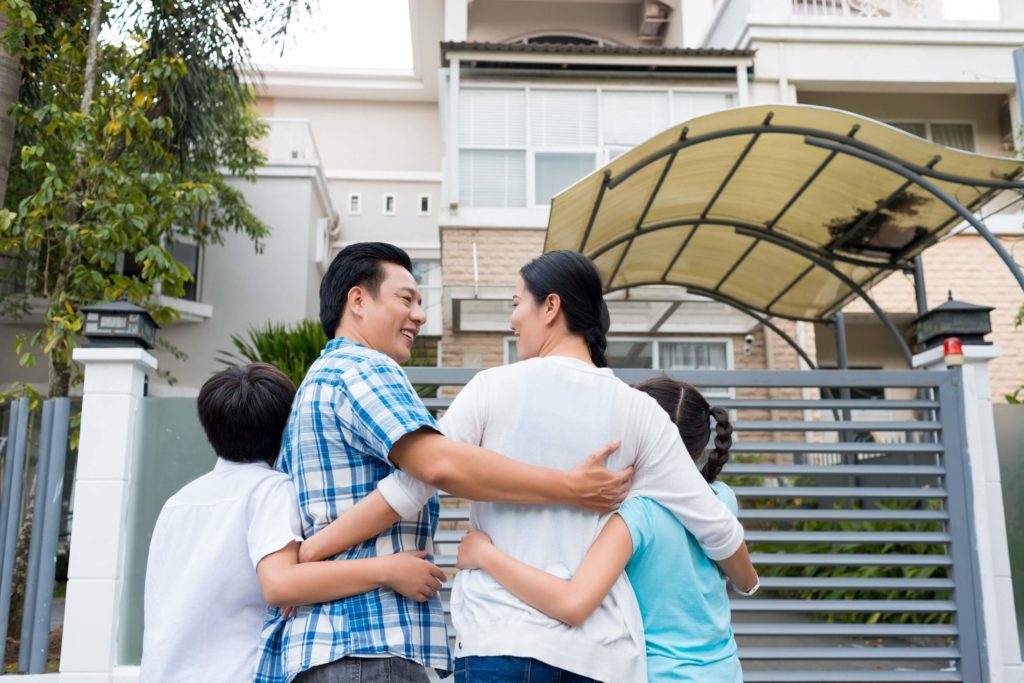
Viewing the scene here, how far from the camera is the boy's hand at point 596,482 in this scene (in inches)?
62.0

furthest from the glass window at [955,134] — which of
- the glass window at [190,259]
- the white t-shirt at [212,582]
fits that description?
the white t-shirt at [212,582]

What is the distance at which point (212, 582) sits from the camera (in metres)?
1.78

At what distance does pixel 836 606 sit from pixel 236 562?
11.1 feet

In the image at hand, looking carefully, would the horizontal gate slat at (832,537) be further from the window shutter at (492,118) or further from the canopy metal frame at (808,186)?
the window shutter at (492,118)

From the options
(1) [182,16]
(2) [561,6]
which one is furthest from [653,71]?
(1) [182,16]

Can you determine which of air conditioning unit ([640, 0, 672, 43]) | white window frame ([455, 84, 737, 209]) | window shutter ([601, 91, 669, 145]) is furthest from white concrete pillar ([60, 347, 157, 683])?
air conditioning unit ([640, 0, 672, 43])

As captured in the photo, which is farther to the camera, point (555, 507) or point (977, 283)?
point (977, 283)

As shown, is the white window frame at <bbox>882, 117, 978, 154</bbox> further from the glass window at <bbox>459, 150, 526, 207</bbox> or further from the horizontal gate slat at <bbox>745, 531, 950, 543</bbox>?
the horizontal gate slat at <bbox>745, 531, 950, 543</bbox>

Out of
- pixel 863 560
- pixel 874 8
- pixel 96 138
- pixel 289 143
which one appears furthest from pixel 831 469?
pixel 289 143

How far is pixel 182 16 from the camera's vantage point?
332 inches

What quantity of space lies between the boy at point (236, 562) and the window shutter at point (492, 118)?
9.32m

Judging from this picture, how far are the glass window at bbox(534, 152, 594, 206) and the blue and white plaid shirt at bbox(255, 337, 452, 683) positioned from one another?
931 centimetres

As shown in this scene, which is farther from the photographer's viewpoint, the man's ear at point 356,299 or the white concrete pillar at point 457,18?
the white concrete pillar at point 457,18

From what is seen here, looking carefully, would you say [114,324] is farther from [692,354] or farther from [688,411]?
[692,354]
